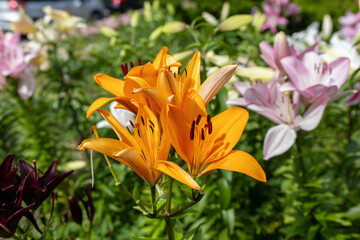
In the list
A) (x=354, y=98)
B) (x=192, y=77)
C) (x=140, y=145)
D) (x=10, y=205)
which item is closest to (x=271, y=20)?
(x=354, y=98)

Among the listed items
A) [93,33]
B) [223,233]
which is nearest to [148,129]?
[223,233]

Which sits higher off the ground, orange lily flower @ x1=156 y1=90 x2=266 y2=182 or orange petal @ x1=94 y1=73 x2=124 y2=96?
orange petal @ x1=94 y1=73 x2=124 y2=96

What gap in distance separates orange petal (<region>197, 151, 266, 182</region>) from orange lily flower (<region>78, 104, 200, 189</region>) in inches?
4.2

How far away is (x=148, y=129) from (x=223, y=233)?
2.60ft

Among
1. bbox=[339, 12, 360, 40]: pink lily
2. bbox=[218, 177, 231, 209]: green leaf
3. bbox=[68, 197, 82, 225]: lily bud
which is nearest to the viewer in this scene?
bbox=[68, 197, 82, 225]: lily bud

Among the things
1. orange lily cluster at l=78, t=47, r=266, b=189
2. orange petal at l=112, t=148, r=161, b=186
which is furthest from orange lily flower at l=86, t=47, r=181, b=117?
orange petal at l=112, t=148, r=161, b=186

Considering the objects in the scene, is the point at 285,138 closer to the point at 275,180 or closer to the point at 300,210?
the point at 300,210

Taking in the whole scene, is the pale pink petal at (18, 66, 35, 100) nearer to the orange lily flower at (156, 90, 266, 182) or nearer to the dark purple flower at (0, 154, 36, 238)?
the dark purple flower at (0, 154, 36, 238)

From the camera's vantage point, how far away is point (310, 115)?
92 centimetres

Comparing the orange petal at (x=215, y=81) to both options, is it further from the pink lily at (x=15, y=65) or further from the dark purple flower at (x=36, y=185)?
the pink lily at (x=15, y=65)

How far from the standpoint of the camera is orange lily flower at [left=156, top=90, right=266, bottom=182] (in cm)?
56

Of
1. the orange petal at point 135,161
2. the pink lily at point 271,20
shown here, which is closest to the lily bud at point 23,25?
the pink lily at point 271,20

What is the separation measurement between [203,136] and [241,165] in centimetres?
9

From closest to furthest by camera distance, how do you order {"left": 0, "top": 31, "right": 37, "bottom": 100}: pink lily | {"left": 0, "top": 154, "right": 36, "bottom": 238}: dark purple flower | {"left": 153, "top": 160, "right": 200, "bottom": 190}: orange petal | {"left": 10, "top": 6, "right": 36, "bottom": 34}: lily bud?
{"left": 153, "top": 160, "right": 200, "bottom": 190}: orange petal → {"left": 0, "top": 154, "right": 36, "bottom": 238}: dark purple flower → {"left": 0, "top": 31, "right": 37, "bottom": 100}: pink lily → {"left": 10, "top": 6, "right": 36, "bottom": 34}: lily bud
